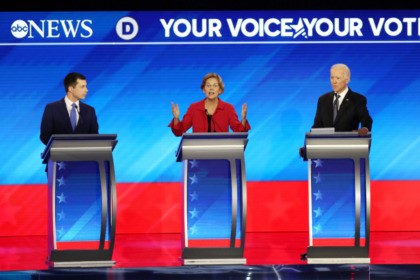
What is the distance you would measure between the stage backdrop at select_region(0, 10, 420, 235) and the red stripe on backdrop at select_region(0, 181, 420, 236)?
8 centimetres

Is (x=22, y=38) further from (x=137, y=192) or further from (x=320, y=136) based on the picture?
(x=320, y=136)

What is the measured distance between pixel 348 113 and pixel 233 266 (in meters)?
1.63

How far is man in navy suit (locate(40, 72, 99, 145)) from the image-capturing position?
25.9 ft

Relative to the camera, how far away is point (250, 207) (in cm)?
1052

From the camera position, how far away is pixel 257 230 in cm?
1055

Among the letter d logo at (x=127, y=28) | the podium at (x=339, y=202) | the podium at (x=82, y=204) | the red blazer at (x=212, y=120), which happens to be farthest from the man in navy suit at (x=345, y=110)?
the letter d logo at (x=127, y=28)

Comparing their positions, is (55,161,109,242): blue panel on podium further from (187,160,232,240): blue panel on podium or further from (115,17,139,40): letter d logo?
(115,17,139,40): letter d logo

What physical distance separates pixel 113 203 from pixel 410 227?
4.03m

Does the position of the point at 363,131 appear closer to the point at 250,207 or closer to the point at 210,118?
the point at 210,118

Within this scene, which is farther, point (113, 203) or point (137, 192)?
point (137, 192)

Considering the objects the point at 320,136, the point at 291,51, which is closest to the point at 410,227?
the point at 291,51
